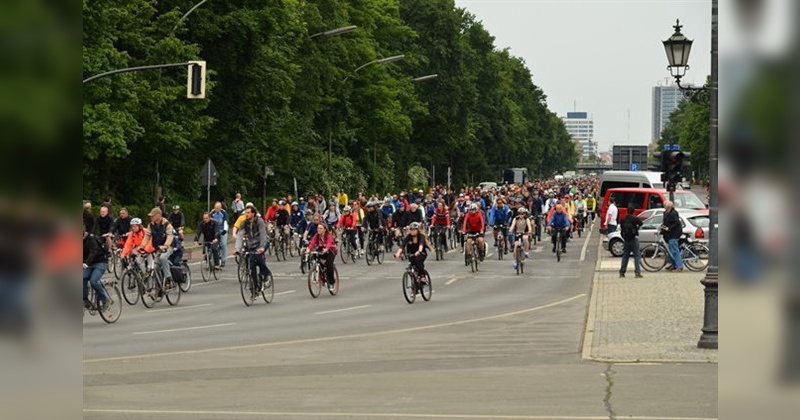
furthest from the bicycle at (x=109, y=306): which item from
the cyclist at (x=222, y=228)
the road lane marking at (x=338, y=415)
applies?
the cyclist at (x=222, y=228)

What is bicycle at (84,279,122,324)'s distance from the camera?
21.8 m

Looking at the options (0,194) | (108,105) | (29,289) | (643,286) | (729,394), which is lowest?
(643,286)

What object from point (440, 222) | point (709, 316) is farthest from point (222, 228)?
point (709, 316)

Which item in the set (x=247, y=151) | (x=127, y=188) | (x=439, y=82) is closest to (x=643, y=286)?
(x=127, y=188)

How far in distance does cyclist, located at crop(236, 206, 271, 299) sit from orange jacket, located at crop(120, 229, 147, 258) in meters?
2.00

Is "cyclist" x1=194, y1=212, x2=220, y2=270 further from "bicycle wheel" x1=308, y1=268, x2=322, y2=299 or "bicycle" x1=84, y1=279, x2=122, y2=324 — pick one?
"bicycle" x1=84, y1=279, x2=122, y2=324

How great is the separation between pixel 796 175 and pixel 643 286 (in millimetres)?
30033

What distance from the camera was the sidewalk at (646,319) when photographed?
1700cm

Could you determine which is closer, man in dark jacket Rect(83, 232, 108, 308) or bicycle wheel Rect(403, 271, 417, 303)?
man in dark jacket Rect(83, 232, 108, 308)

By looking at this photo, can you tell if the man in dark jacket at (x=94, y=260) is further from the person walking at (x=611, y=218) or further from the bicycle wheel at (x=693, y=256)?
the person walking at (x=611, y=218)

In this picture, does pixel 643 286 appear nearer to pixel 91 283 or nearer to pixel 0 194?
pixel 91 283

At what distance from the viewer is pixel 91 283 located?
21.2 meters

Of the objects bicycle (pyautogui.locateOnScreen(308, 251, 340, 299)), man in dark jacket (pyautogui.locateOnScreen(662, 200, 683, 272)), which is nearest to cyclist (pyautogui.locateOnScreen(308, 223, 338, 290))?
bicycle (pyautogui.locateOnScreen(308, 251, 340, 299))

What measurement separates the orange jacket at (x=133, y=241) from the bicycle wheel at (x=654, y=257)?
1587 cm
